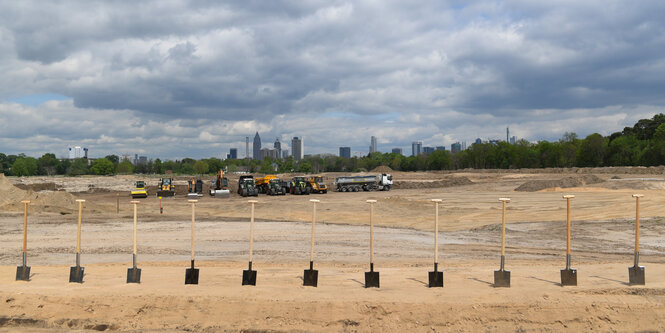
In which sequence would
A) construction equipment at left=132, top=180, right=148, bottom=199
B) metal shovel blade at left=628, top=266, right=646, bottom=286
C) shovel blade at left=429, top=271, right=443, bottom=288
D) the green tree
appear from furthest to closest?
the green tree
construction equipment at left=132, top=180, right=148, bottom=199
shovel blade at left=429, top=271, right=443, bottom=288
metal shovel blade at left=628, top=266, right=646, bottom=286

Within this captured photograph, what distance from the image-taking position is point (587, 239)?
73.1 feet

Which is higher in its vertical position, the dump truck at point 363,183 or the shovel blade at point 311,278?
the dump truck at point 363,183

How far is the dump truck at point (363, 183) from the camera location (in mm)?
63344

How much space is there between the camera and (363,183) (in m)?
64.2

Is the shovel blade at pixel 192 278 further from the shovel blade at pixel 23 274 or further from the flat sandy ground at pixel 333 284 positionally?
the shovel blade at pixel 23 274

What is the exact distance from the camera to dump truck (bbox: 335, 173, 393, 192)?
63.3m

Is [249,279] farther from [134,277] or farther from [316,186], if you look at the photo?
[316,186]

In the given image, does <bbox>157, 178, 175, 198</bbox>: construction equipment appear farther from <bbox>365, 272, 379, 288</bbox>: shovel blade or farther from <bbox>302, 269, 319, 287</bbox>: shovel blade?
<bbox>365, 272, 379, 288</bbox>: shovel blade

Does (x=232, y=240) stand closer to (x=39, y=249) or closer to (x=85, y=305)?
(x=39, y=249)

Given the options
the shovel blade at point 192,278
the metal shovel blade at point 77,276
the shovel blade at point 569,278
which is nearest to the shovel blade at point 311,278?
the shovel blade at point 192,278

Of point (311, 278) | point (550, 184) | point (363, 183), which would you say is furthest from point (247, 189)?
point (311, 278)

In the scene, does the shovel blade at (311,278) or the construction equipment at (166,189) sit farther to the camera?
the construction equipment at (166,189)

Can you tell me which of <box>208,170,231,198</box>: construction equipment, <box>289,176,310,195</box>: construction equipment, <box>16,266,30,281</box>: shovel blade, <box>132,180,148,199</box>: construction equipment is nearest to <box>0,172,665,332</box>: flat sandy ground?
<box>16,266,30,281</box>: shovel blade

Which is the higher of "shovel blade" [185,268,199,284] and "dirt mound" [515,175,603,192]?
"dirt mound" [515,175,603,192]
